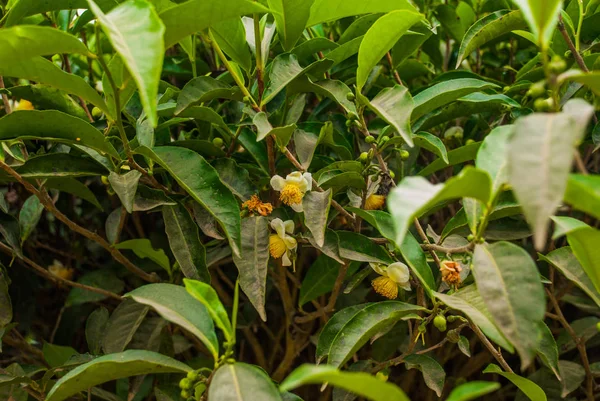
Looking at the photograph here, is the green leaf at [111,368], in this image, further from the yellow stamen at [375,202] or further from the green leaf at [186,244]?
the yellow stamen at [375,202]

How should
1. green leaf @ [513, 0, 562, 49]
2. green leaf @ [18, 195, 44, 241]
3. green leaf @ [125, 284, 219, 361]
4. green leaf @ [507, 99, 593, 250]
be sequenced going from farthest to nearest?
green leaf @ [18, 195, 44, 241]
green leaf @ [125, 284, 219, 361]
green leaf @ [513, 0, 562, 49]
green leaf @ [507, 99, 593, 250]

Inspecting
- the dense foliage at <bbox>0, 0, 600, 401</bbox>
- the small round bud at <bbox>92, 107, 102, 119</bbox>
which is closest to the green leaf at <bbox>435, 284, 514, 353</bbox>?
the dense foliage at <bbox>0, 0, 600, 401</bbox>

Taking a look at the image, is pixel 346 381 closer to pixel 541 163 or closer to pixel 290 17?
pixel 541 163

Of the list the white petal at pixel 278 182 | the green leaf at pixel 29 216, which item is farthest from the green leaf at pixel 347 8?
the green leaf at pixel 29 216

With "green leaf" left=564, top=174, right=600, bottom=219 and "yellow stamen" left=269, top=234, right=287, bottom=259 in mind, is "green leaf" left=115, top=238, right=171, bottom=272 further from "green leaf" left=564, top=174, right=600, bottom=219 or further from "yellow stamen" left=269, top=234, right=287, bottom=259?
"green leaf" left=564, top=174, right=600, bottom=219

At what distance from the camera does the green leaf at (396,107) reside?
0.71 meters

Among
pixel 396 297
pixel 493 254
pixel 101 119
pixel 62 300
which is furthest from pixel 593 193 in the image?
pixel 62 300

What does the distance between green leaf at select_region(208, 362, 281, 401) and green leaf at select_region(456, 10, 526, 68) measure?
Result: 1.68 feet

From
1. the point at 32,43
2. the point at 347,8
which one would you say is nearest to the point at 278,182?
the point at 347,8

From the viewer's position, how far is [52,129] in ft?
2.62

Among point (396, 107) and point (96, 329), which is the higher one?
point (396, 107)

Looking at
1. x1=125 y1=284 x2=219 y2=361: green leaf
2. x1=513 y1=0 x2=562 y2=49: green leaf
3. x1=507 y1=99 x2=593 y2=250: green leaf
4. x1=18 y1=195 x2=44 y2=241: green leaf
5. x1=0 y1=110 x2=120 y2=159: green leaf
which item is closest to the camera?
x1=507 y1=99 x2=593 y2=250: green leaf

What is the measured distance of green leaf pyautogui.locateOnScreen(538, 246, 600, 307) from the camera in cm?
73

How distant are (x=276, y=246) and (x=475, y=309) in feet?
1.10
